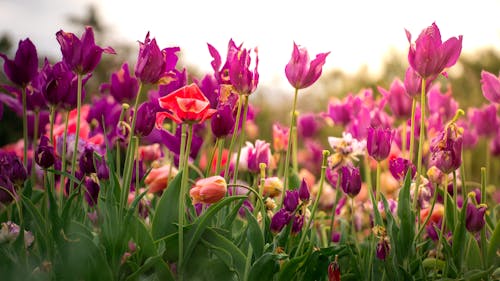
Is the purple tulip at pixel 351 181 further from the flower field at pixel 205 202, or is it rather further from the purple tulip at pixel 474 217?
the purple tulip at pixel 474 217

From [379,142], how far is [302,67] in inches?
9.8

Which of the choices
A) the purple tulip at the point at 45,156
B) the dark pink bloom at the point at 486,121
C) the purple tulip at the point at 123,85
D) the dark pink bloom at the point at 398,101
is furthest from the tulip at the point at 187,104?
the dark pink bloom at the point at 486,121

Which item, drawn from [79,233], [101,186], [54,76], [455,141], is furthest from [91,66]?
[455,141]

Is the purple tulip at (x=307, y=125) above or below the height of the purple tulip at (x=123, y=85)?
below

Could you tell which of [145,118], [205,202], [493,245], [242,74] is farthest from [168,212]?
[493,245]

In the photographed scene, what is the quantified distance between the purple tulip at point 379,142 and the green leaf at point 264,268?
15.5 inches

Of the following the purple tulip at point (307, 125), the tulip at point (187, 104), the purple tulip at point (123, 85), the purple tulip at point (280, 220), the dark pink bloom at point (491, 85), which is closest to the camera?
the tulip at point (187, 104)

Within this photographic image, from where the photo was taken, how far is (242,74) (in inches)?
58.0

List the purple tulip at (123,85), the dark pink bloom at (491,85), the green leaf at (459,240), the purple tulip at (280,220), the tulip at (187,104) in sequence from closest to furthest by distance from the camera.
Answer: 1. the tulip at (187,104)
2. the purple tulip at (280,220)
3. the green leaf at (459,240)
4. the dark pink bloom at (491,85)
5. the purple tulip at (123,85)

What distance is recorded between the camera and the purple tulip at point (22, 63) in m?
1.66

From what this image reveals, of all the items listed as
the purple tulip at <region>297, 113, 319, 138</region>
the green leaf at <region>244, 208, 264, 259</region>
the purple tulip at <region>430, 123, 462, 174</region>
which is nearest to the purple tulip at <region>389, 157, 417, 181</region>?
the purple tulip at <region>430, 123, 462, 174</region>

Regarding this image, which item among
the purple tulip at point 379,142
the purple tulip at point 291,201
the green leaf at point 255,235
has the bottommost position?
the green leaf at point 255,235

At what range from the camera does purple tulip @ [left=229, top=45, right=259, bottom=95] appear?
148 cm

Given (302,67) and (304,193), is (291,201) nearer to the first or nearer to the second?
(304,193)
